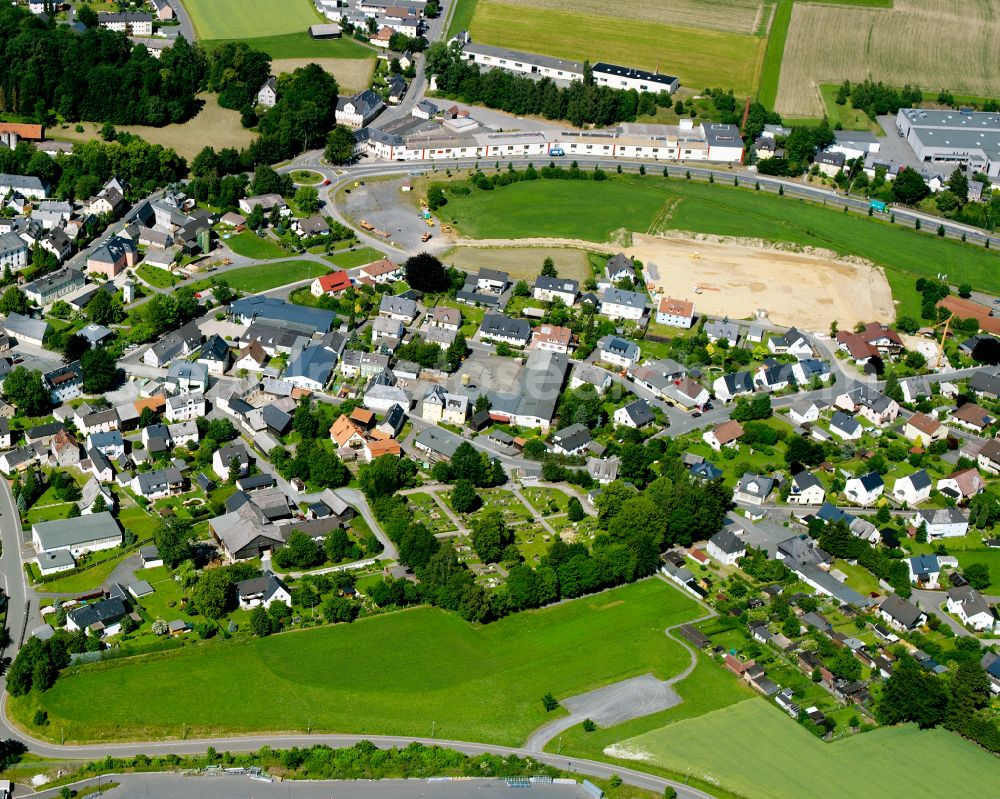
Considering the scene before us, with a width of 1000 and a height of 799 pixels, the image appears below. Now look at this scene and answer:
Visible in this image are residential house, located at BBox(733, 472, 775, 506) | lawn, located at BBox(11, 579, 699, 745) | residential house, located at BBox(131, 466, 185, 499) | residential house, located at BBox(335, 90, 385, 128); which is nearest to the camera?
lawn, located at BBox(11, 579, 699, 745)

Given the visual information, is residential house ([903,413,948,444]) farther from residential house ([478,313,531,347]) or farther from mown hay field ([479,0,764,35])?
mown hay field ([479,0,764,35])

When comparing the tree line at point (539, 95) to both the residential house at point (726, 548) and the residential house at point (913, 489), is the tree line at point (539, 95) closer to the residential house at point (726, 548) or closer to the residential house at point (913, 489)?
the residential house at point (913, 489)

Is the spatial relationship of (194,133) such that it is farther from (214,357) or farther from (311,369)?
(311,369)

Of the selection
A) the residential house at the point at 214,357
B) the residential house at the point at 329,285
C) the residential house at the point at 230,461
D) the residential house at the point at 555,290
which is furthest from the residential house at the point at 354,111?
the residential house at the point at 230,461

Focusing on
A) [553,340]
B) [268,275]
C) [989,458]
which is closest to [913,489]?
[989,458]

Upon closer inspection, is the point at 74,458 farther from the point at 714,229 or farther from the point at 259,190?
the point at 714,229

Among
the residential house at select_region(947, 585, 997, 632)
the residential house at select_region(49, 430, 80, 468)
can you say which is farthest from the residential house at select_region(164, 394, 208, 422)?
the residential house at select_region(947, 585, 997, 632)
